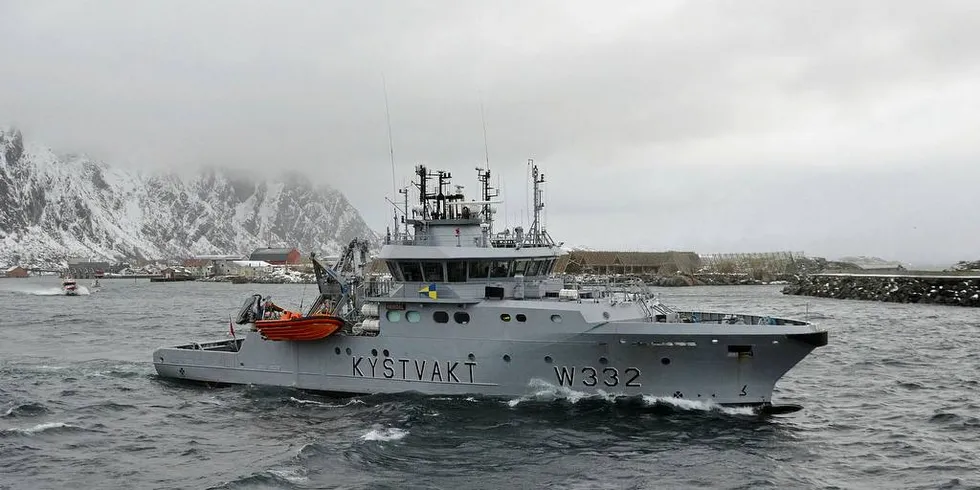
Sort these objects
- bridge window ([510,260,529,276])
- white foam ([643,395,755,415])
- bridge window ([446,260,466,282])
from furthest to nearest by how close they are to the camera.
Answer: bridge window ([510,260,529,276]), bridge window ([446,260,466,282]), white foam ([643,395,755,415])

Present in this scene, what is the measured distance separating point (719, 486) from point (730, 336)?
16.5 feet

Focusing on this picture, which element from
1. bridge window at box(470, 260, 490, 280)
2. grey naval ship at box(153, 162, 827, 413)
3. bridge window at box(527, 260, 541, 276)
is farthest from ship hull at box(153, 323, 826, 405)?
bridge window at box(527, 260, 541, 276)

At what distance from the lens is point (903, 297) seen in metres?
66.2

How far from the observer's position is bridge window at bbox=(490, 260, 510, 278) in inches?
916

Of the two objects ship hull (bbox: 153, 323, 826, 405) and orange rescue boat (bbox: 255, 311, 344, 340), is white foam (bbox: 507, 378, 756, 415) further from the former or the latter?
orange rescue boat (bbox: 255, 311, 344, 340)

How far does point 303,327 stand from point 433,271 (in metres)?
4.20

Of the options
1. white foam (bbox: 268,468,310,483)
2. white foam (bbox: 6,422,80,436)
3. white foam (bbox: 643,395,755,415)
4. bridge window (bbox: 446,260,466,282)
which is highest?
bridge window (bbox: 446,260,466,282)

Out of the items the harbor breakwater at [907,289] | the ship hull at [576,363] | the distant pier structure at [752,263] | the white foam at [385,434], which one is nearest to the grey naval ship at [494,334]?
the ship hull at [576,363]

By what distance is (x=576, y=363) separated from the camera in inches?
853

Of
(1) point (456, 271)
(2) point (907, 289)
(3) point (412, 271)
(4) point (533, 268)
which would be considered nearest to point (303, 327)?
(3) point (412, 271)

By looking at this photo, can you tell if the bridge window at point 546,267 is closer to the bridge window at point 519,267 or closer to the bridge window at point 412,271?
the bridge window at point 519,267

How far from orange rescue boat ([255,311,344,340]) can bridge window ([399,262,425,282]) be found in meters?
2.37

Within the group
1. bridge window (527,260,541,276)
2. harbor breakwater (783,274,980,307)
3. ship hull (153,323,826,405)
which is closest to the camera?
ship hull (153,323,826,405)

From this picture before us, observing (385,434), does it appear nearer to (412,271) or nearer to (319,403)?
(319,403)
